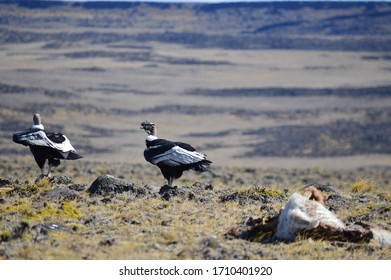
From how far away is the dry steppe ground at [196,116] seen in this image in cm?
1099

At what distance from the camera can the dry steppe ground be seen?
11.0m

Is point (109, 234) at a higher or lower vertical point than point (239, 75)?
higher

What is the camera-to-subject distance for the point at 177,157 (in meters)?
13.7

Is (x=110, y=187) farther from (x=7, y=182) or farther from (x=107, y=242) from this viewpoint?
(x=107, y=242)

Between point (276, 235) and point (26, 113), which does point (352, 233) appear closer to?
point (276, 235)

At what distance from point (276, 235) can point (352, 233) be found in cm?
102

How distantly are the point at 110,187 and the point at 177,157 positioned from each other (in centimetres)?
129

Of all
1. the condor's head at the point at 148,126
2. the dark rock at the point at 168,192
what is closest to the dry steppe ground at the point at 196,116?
the dark rock at the point at 168,192

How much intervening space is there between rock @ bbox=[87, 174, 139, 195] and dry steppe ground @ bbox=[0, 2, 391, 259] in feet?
0.69

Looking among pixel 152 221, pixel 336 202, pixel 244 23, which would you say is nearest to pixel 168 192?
pixel 152 221

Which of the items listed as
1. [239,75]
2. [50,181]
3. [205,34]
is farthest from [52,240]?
[205,34]

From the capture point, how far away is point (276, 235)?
1066cm

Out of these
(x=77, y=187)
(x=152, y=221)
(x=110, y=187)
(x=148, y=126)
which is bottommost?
(x=77, y=187)
